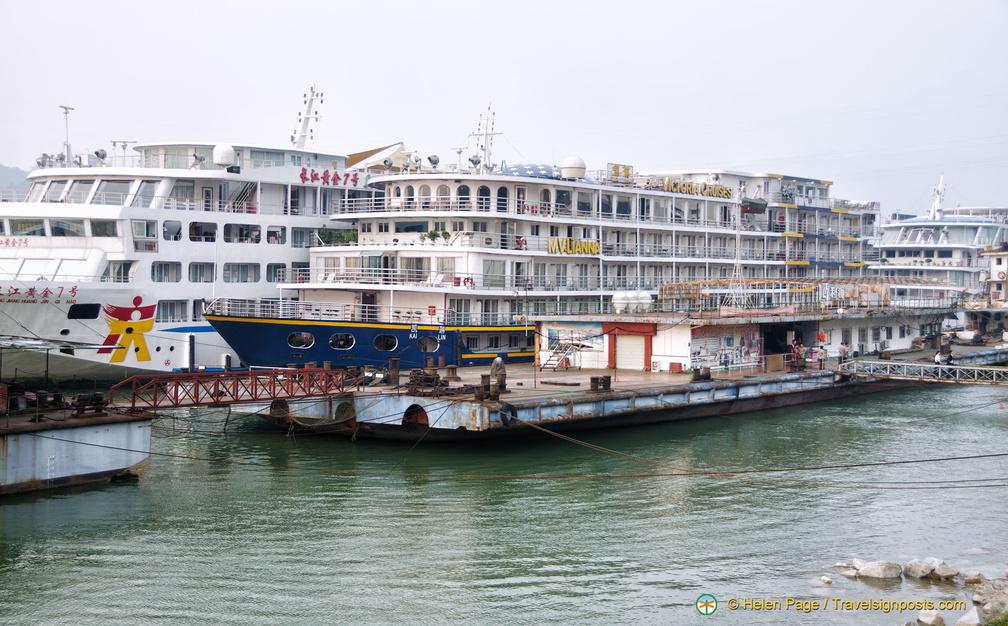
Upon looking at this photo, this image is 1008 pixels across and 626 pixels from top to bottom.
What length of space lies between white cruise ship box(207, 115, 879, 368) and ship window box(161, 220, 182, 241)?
3142mm

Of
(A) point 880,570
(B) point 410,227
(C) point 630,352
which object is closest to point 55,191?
(B) point 410,227

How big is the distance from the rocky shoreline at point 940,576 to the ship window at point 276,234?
29.3 m

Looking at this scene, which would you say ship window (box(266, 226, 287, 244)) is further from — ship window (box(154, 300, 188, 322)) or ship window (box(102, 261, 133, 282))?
ship window (box(102, 261, 133, 282))

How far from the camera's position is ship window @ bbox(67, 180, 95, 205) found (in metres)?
37.2

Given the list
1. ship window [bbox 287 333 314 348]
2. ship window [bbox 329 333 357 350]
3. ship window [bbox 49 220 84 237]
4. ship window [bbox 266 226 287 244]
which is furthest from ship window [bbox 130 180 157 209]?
ship window [bbox 329 333 357 350]

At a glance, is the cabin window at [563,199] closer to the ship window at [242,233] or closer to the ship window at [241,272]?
the ship window at [242,233]

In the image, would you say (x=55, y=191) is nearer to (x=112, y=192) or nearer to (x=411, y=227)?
(x=112, y=192)

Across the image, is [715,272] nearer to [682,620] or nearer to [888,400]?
[888,400]

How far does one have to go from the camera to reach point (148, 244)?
36.2 metres

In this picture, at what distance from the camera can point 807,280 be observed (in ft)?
156

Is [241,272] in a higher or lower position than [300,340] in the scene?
higher

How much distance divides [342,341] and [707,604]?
2111 cm

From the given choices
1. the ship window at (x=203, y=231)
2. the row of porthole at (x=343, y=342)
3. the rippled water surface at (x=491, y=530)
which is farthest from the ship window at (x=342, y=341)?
the ship window at (x=203, y=231)

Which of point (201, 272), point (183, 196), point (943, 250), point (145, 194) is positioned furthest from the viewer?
point (943, 250)
